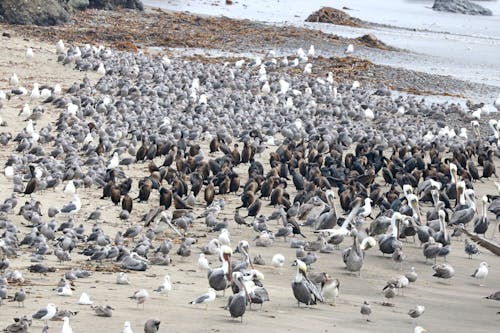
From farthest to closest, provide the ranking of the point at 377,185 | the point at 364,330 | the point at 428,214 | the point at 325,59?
the point at 325,59
the point at 377,185
the point at 428,214
the point at 364,330

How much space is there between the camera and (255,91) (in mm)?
26641

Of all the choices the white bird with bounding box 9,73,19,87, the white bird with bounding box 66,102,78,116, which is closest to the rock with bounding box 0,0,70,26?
the white bird with bounding box 9,73,19,87

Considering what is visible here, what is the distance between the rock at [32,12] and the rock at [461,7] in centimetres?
3094

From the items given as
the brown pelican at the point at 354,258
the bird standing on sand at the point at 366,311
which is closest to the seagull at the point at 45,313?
the bird standing on sand at the point at 366,311

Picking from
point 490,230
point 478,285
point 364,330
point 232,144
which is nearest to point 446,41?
point 232,144

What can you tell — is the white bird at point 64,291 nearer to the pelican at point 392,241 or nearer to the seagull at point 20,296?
the seagull at point 20,296

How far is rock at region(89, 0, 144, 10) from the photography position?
139 feet

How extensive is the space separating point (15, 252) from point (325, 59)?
23310mm

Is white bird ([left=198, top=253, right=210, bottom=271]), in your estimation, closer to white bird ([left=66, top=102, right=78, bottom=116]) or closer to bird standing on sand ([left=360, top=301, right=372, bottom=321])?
bird standing on sand ([left=360, top=301, right=372, bottom=321])

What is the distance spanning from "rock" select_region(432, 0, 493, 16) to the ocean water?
30.0 inches

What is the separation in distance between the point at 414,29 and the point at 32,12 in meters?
20.3

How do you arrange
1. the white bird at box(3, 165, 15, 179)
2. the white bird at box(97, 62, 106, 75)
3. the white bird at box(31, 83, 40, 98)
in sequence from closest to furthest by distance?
the white bird at box(3, 165, 15, 179) → the white bird at box(31, 83, 40, 98) → the white bird at box(97, 62, 106, 75)

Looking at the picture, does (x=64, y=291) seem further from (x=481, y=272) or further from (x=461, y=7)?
(x=461, y=7)

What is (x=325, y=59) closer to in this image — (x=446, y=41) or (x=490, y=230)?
(x=446, y=41)
